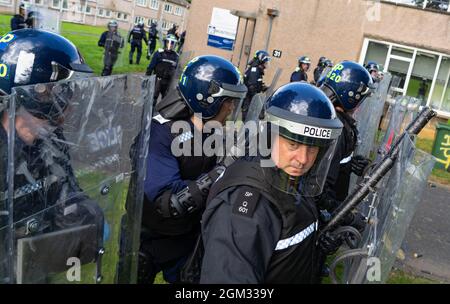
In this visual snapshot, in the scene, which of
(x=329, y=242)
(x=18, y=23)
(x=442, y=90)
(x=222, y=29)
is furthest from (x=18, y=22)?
(x=442, y=90)

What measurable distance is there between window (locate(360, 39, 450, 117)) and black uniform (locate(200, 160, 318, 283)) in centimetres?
1743

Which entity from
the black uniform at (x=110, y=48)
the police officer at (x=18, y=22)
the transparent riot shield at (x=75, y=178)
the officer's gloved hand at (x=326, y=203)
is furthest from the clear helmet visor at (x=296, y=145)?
the black uniform at (x=110, y=48)

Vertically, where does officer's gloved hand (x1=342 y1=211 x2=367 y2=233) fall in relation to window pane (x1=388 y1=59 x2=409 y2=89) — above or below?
below

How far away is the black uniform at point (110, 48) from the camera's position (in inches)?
582

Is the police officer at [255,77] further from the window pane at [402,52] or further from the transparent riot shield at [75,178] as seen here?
the transparent riot shield at [75,178]

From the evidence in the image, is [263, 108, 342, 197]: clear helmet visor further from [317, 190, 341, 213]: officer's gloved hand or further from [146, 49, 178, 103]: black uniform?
[146, 49, 178, 103]: black uniform

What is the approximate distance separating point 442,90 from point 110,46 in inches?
508

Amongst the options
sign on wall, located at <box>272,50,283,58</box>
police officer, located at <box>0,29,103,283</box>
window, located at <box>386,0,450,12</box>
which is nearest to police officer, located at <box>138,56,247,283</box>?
police officer, located at <box>0,29,103,283</box>

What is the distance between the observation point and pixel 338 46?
18.5m

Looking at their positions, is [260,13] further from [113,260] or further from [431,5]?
[113,260]

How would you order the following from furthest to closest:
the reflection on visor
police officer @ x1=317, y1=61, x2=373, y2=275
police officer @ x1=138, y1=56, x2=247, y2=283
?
police officer @ x1=317, y1=61, x2=373, y2=275, the reflection on visor, police officer @ x1=138, y1=56, x2=247, y2=283

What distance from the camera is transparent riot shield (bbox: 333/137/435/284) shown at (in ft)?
8.33

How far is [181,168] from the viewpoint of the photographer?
114 inches

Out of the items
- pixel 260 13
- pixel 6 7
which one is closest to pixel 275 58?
pixel 260 13
